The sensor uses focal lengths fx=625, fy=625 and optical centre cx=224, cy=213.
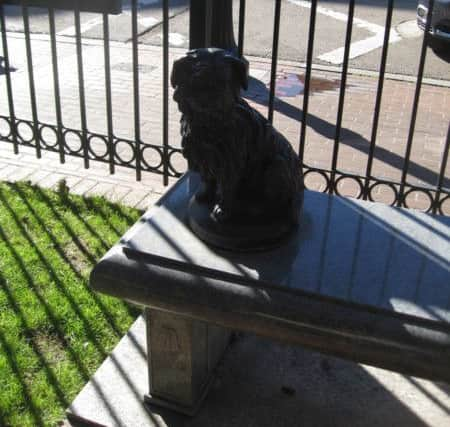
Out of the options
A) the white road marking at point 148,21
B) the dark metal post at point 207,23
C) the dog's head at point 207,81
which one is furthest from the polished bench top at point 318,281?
the white road marking at point 148,21

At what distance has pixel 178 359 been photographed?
9.11 feet

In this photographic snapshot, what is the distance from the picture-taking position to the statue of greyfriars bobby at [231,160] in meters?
2.24

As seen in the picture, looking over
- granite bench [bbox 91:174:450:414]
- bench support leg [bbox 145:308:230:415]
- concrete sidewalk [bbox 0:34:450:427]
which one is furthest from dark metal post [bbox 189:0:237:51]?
bench support leg [bbox 145:308:230:415]

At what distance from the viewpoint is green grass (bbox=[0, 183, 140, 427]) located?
3152 mm

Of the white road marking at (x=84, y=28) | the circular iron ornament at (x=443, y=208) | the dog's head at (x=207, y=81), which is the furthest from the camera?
the white road marking at (x=84, y=28)

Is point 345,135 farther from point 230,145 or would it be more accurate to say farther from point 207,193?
point 230,145

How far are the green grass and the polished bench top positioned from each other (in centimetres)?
88

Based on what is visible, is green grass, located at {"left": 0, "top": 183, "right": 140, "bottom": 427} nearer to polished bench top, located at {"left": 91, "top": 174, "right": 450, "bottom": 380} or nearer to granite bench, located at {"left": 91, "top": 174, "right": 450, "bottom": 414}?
granite bench, located at {"left": 91, "top": 174, "right": 450, "bottom": 414}

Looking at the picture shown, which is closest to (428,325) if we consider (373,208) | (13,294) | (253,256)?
(253,256)

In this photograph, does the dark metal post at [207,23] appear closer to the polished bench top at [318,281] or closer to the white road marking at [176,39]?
the polished bench top at [318,281]

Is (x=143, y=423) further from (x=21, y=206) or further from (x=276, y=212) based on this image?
(x=21, y=206)

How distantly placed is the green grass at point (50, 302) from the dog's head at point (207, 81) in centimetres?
169

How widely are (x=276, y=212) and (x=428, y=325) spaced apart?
804mm

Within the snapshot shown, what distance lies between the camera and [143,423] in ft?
9.39
